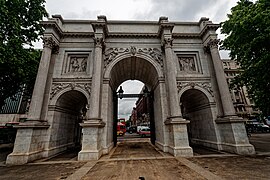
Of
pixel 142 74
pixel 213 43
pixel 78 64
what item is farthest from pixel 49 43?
pixel 213 43

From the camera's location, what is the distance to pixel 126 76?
15.7 meters

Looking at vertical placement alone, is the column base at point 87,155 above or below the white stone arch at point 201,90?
below

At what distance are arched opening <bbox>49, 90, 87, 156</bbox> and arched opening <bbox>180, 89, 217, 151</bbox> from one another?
11.0m

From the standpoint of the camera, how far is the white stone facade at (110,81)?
350 inches

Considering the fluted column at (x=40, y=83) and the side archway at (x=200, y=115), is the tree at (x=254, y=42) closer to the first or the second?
the side archway at (x=200, y=115)

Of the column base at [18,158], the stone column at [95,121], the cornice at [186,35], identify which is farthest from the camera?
the cornice at [186,35]

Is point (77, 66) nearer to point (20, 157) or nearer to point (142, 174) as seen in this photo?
point (20, 157)

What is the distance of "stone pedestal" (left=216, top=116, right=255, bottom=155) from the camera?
8.60 meters

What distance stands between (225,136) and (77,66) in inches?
545

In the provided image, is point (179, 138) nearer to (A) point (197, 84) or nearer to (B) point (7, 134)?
(A) point (197, 84)

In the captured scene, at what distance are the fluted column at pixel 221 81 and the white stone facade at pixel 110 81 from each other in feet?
0.22

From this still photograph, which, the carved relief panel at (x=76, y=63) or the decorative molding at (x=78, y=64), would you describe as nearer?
the carved relief panel at (x=76, y=63)

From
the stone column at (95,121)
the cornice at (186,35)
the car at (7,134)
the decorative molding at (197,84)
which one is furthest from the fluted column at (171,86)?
the car at (7,134)

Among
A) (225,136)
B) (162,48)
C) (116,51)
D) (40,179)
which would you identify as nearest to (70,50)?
(116,51)
